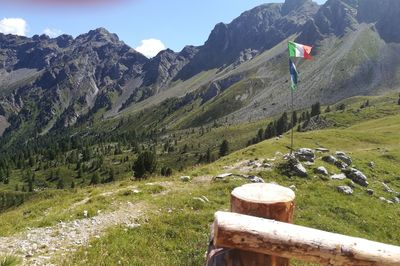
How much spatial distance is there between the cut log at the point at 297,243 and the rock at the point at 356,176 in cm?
2684

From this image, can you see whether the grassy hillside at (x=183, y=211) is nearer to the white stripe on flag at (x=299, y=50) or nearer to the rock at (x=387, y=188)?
the rock at (x=387, y=188)

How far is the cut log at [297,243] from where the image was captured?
610 centimetres

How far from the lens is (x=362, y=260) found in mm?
6090

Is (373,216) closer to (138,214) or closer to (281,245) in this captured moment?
(138,214)

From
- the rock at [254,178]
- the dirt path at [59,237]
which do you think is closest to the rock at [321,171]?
the rock at [254,178]

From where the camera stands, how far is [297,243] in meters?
6.24

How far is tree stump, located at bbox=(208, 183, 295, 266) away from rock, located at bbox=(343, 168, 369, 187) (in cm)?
2666

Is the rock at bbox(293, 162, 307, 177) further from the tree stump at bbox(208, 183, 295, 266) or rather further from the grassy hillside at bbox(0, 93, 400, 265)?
the tree stump at bbox(208, 183, 295, 266)

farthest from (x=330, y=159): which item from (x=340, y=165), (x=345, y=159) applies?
(x=345, y=159)

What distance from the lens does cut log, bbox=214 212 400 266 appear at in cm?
610

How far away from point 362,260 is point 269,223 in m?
1.47

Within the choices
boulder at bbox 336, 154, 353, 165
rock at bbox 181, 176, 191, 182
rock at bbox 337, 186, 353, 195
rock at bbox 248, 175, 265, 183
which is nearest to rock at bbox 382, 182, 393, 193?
boulder at bbox 336, 154, 353, 165

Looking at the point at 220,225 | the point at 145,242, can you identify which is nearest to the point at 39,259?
the point at 145,242

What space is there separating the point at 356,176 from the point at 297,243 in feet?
91.8
